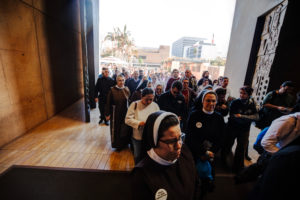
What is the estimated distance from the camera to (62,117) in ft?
18.4

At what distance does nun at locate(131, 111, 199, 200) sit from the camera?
1017 mm

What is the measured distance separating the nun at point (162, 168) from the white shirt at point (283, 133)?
1.18 metres

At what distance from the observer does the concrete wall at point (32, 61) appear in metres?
3.46

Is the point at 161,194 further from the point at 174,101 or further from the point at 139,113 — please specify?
the point at 174,101

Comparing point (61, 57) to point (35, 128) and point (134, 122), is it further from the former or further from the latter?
point (134, 122)

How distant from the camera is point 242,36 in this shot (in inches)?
304

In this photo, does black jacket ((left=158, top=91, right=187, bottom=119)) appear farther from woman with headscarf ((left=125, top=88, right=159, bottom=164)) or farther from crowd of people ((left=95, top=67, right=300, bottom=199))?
woman with headscarf ((left=125, top=88, right=159, bottom=164))

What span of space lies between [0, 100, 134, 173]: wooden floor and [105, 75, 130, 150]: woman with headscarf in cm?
36

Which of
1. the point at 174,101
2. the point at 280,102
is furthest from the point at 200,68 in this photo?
the point at 174,101

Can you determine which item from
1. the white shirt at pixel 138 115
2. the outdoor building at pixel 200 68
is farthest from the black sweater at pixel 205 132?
the outdoor building at pixel 200 68

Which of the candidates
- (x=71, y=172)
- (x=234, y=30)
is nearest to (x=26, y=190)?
(x=71, y=172)

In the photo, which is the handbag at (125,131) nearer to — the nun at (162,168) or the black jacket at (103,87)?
the nun at (162,168)

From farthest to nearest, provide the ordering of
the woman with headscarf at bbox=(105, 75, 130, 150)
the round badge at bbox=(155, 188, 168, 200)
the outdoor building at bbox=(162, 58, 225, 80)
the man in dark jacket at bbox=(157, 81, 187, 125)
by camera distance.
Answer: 1. the outdoor building at bbox=(162, 58, 225, 80)
2. the woman with headscarf at bbox=(105, 75, 130, 150)
3. the man in dark jacket at bbox=(157, 81, 187, 125)
4. the round badge at bbox=(155, 188, 168, 200)

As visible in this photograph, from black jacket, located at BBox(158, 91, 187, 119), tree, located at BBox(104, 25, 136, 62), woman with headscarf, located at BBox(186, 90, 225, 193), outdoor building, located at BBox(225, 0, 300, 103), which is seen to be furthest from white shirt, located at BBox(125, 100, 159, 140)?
Result: tree, located at BBox(104, 25, 136, 62)
